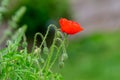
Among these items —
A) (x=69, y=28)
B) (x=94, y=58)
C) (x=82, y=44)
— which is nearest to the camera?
(x=69, y=28)

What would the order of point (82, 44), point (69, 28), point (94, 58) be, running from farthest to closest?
1. point (82, 44)
2. point (94, 58)
3. point (69, 28)

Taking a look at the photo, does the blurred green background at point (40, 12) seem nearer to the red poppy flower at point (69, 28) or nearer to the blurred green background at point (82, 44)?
the blurred green background at point (82, 44)

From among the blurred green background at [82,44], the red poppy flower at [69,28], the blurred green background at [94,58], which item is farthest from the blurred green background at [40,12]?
the red poppy flower at [69,28]

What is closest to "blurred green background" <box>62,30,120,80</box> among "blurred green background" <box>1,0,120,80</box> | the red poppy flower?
"blurred green background" <box>1,0,120,80</box>

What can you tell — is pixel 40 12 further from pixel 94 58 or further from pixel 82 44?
pixel 94 58

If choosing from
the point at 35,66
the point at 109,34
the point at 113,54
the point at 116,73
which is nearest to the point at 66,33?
the point at 35,66

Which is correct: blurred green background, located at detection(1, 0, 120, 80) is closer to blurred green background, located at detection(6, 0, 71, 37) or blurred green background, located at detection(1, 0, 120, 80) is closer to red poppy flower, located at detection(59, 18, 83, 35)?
blurred green background, located at detection(6, 0, 71, 37)

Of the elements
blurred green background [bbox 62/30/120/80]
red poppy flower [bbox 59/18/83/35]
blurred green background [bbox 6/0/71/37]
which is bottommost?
red poppy flower [bbox 59/18/83/35]

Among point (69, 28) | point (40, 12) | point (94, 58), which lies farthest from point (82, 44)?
point (69, 28)
